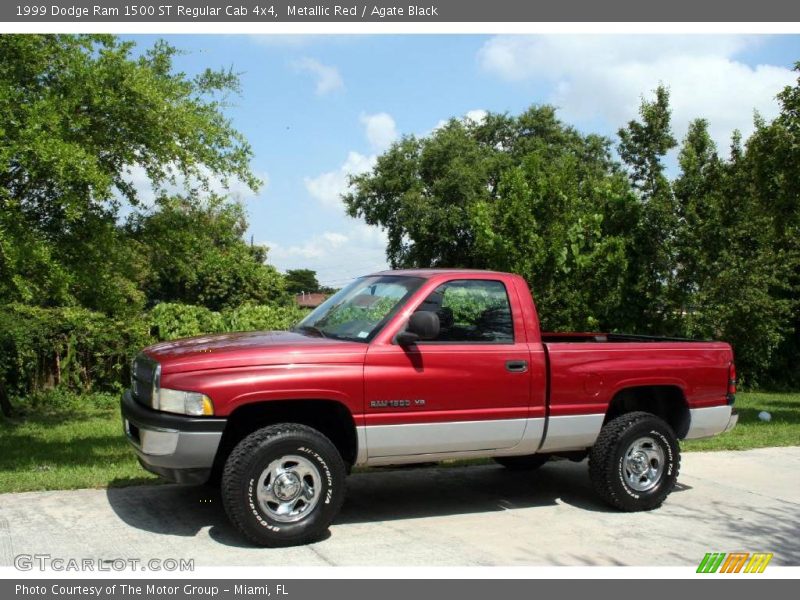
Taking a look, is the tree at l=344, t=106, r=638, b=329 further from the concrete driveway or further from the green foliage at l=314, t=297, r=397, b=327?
the green foliage at l=314, t=297, r=397, b=327

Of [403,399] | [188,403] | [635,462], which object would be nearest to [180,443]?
[188,403]

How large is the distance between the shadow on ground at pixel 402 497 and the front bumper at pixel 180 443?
1.83 ft

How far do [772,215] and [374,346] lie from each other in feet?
36.2

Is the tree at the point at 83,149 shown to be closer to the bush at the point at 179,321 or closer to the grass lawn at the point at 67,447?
the grass lawn at the point at 67,447

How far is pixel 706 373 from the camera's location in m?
7.46

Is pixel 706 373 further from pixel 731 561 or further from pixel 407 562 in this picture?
pixel 407 562

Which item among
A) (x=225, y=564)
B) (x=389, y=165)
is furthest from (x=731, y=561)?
(x=389, y=165)

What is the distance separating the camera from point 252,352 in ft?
19.0

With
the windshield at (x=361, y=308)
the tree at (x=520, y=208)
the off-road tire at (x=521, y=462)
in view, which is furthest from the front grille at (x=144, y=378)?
the tree at (x=520, y=208)

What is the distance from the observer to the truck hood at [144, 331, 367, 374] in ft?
18.6

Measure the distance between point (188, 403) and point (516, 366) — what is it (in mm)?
2553

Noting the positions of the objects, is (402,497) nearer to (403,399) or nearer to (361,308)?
(403,399)

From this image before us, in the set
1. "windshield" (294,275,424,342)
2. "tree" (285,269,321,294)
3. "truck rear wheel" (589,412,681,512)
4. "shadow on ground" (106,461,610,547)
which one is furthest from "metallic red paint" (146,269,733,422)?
"tree" (285,269,321,294)

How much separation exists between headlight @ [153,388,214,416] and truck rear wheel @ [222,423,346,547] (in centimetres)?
36
